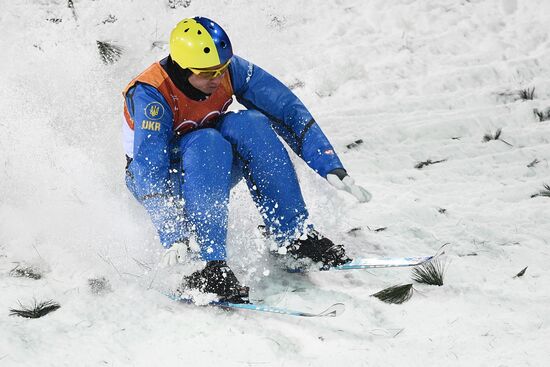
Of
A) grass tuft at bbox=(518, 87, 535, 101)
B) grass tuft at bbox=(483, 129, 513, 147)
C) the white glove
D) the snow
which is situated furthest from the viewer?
grass tuft at bbox=(518, 87, 535, 101)

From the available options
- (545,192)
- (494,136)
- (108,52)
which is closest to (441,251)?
(545,192)

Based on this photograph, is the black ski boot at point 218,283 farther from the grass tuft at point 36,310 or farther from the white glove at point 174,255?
the grass tuft at point 36,310

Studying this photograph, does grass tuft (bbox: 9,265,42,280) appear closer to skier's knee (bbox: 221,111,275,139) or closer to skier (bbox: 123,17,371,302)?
skier (bbox: 123,17,371,302)

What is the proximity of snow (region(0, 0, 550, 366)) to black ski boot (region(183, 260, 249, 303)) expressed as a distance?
8 cm

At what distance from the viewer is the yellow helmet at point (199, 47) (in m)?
3.07

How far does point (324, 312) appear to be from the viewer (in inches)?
112

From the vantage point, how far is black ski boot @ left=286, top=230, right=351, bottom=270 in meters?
3.25

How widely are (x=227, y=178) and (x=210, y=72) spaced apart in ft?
1.78

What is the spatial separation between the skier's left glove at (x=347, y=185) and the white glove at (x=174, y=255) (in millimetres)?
831

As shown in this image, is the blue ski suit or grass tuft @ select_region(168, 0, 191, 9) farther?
grass tuft @ select_region(168, 0, 191, 9)

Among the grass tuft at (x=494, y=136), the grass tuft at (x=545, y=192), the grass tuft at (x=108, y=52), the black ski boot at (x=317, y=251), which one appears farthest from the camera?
the grass tuft at (x=108, y=52)

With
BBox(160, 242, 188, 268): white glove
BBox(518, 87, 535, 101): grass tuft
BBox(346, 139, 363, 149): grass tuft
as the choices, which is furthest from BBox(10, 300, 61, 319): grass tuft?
BBox(518, 87, 535, 101): grass tuft

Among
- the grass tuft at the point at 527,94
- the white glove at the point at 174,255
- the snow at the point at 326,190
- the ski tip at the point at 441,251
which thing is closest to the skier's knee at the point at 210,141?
the white glove at the point at 174,255

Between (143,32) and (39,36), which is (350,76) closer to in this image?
(143,32)
